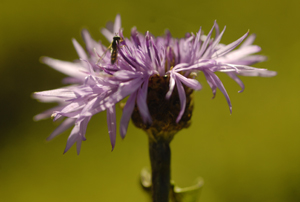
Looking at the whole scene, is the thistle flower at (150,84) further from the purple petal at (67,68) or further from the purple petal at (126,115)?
the purple petal at (67,68)

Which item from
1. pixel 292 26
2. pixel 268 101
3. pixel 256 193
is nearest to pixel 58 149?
pixel 256 193

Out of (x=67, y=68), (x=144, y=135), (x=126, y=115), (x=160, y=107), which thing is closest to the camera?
(x=126, y=115)

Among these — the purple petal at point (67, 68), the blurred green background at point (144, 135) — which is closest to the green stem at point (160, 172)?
the purple petal at point (67, 68)

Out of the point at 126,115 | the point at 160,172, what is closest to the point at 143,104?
the point at 126,115

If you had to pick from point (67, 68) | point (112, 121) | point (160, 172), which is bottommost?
Answer: point (160, 172)

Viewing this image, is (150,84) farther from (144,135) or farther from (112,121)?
(144,135)

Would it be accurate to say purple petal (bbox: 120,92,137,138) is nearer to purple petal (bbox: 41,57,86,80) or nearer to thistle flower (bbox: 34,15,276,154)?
thistle flower (bbox: 34,15,276,154)
